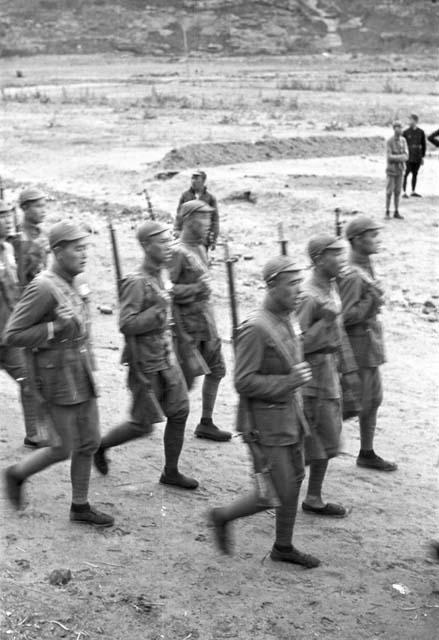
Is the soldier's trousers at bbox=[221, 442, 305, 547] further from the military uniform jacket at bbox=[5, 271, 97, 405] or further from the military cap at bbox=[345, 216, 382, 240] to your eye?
the military cap at bbox=[345, 216, 382, 240]

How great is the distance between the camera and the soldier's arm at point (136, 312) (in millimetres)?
6414

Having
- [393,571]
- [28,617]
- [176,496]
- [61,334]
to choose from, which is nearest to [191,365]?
[176,496]

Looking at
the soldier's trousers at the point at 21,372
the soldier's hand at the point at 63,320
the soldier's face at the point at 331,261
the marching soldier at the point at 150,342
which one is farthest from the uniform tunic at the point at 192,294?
the soldier's hand at the point at 63,320

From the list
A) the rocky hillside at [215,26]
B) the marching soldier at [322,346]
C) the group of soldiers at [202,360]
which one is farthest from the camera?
the rocky hillside at [215,26]

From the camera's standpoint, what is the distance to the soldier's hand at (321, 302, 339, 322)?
629 centimetres

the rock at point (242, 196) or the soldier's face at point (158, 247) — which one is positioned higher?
the soldier's face at point (158, 247)

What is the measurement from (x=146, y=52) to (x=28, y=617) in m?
76.9

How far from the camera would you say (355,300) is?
6.96 m

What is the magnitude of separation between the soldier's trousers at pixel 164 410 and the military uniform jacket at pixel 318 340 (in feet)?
2.92

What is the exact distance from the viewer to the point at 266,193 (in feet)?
61.2

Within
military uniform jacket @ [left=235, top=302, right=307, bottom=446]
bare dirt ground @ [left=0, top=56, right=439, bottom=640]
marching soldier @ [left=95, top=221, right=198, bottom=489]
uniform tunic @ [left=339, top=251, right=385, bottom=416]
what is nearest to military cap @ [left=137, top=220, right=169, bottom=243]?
marching soldier @ [left=95, top=221, right=198, bottom=489]

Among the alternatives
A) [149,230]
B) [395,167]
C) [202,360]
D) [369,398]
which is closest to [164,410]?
[202,360]

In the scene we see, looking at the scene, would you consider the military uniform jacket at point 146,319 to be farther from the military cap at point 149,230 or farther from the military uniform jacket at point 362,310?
the military uniform jacket at point 362,310

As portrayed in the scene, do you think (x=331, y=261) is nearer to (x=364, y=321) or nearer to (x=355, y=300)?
(x=355, y=300)
